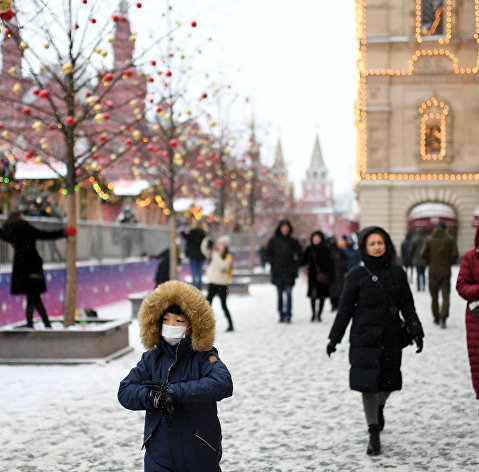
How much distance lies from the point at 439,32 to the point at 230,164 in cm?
1738

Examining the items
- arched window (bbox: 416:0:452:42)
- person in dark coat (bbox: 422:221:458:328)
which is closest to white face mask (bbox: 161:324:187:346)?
person in dark coat (bbox: 422:221:458:328)

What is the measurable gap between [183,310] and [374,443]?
2661 millimetres

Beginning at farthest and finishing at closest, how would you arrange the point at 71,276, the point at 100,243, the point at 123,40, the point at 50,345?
the point at 100,243 → the point at 123,40 → the point at 71,276 → the point at 50,345

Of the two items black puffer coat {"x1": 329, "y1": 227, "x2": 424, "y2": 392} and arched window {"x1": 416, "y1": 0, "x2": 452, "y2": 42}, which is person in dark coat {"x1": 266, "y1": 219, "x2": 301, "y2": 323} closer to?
black puffer coat {"x1": 329, "y1": 227, "x2": 424, "y2": 392}

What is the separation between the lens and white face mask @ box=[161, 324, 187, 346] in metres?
3.35

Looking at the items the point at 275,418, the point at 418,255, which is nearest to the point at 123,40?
the point at 275,418

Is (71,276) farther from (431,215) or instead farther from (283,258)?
(431,215)

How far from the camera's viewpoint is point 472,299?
5.44 meters

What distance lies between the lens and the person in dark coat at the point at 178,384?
326cm

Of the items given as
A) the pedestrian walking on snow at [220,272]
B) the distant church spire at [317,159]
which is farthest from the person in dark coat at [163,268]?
the distant church spire at [317,159]

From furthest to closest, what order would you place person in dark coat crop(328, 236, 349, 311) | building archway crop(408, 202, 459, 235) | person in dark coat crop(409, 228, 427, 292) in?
building archway crop(408, 202, 459, 235) → person in dark coat crop(409, 228, 427, 292) → person in dark coat crop(328, 236, 349, 311)

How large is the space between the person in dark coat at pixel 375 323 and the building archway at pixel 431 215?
34.5m

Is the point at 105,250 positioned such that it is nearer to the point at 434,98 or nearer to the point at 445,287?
the point at 445,287

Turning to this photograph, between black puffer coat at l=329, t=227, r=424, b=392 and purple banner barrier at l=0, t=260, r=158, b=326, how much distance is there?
7.28m
